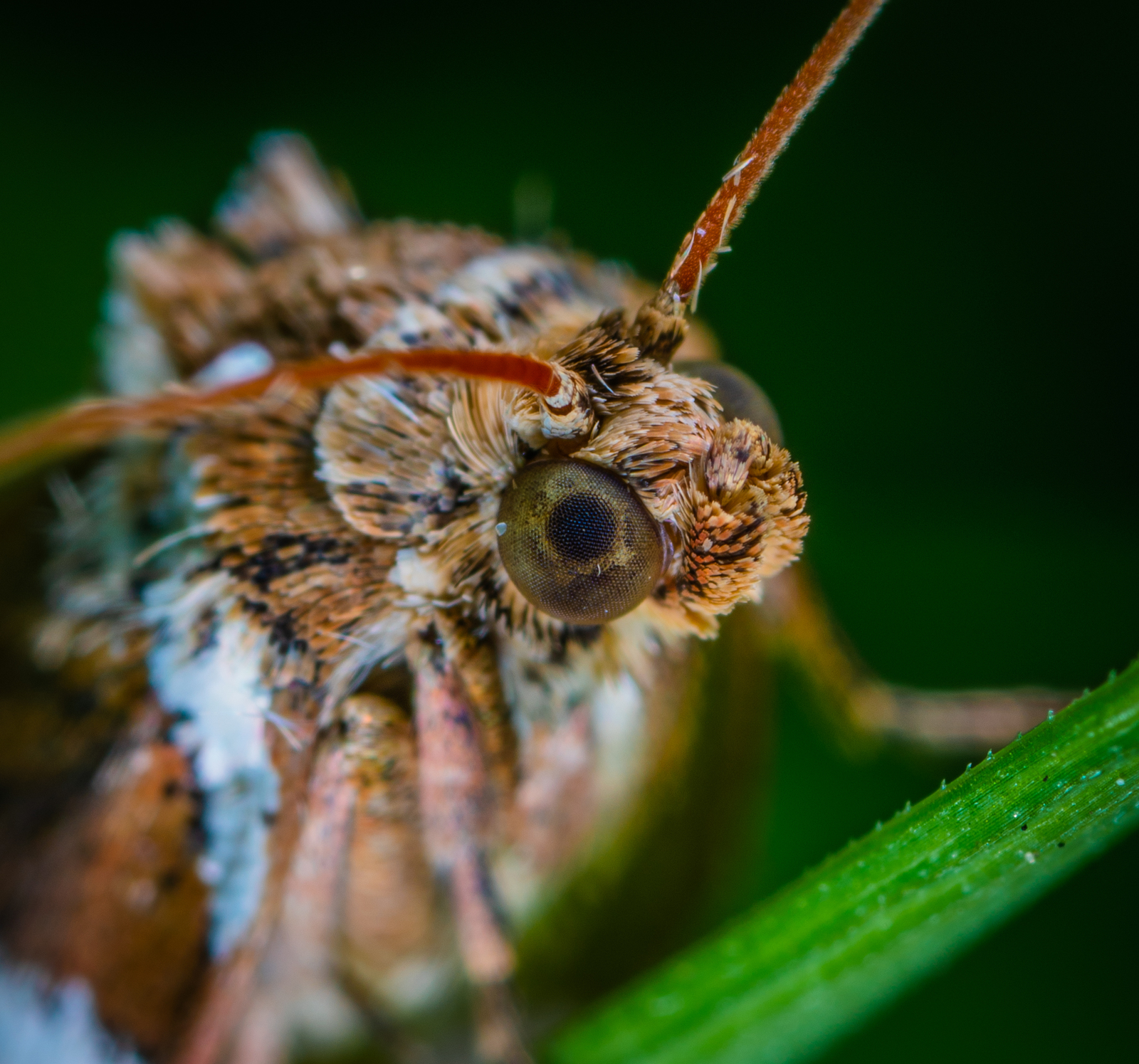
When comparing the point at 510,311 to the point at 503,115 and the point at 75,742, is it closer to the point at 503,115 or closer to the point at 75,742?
the point at 75,742

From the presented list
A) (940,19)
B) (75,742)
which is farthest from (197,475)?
(940,19)

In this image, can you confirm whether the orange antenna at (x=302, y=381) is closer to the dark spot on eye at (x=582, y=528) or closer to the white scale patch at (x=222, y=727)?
the dark spot on eye at (x=582, y=528)

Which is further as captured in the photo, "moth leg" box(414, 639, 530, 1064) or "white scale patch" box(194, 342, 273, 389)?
"white scale patch" box(194, 342, 273, 389)

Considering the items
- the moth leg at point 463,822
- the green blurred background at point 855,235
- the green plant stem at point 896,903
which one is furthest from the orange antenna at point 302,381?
the green blurred background at point 855,235

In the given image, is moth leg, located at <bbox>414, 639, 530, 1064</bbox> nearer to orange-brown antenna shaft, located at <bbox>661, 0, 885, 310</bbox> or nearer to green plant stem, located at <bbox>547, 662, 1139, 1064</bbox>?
green plant stem, located at <bbox>547, 662, 1139, 1064</bbox>

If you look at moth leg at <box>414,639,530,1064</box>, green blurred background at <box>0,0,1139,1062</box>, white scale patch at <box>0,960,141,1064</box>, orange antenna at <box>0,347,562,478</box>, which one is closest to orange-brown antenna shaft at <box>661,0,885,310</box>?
orange antenna at <box>0,347,562,478</box>

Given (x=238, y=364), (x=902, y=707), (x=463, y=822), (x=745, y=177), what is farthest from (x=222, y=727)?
(x=902, y=707)
